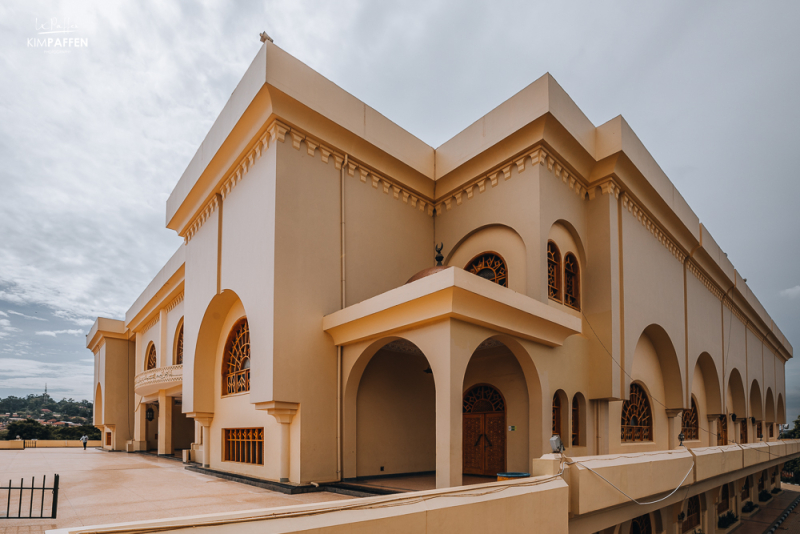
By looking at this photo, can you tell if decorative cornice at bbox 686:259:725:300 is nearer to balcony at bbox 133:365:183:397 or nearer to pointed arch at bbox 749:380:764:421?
pointed arch at bbox 749:380:764:421

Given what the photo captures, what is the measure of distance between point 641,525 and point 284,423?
809cm

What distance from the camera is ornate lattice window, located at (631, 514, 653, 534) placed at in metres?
11.2

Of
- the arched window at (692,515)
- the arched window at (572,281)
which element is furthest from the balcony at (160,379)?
the arched window at (692,515)

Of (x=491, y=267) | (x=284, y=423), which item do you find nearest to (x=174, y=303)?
(x=284, y=423)

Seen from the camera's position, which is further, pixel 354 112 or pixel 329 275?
pixel 354 112

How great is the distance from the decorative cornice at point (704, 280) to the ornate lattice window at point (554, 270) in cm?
789

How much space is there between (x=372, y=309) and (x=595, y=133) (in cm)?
730

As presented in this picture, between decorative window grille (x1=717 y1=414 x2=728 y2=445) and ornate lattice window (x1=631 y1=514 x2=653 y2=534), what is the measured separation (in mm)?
10594

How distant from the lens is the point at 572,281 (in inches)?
480

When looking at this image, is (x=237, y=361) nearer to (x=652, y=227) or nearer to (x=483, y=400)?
(x=483, y=400)

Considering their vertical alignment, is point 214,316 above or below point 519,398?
above

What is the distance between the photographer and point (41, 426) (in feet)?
114

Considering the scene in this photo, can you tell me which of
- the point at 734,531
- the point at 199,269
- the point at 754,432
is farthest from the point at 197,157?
the point at 754,432

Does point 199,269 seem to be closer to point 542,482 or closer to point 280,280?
point 280,280
